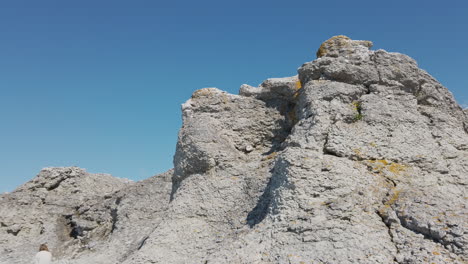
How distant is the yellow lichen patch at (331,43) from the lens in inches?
419

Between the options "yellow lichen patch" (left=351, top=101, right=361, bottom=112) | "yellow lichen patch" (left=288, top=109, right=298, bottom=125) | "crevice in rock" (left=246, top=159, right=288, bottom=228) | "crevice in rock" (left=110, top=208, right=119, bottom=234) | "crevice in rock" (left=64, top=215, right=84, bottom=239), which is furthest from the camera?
"crevice in rock" (left=64, top=215, right=84, bottom=239)

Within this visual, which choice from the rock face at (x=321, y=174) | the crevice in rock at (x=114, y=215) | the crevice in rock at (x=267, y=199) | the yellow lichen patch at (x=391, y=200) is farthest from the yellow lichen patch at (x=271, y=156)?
the crevice in rock at (x=114, y=215)

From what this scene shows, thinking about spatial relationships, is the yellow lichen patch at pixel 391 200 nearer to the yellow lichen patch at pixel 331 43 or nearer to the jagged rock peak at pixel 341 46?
the jagged rock peak at pixel 341 46

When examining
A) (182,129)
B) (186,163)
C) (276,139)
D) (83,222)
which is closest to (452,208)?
(276,139)

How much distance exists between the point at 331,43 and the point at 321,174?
187 inches

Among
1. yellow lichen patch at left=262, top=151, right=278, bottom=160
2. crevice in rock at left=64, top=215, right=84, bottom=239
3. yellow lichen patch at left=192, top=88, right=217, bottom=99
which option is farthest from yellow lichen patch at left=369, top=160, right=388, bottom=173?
crevice in rock at left=64, top=215, right=84, bottom=239

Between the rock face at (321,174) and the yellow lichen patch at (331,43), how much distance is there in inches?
1.3

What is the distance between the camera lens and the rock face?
6.23 m

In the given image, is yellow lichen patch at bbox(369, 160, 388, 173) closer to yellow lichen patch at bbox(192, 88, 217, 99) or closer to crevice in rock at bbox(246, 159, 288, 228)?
crevice in rock at bbox(246, 159, 288, 228)

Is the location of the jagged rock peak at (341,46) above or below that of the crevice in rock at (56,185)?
above

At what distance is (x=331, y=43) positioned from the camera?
1076 cm

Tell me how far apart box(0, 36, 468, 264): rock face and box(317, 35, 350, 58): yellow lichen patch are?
0.03m

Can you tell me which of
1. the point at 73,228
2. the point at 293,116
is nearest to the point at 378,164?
the point at 293,116

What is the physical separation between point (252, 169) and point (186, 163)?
5.64ft
